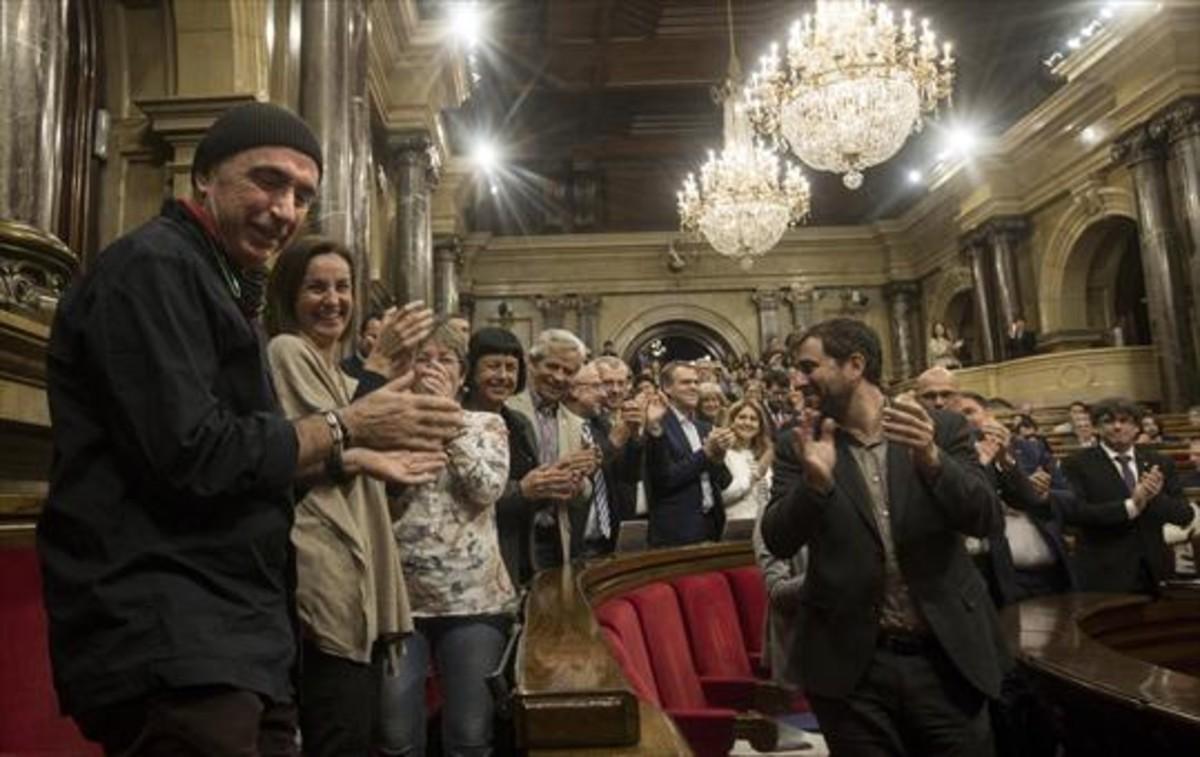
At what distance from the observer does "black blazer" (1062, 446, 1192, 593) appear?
5.10 meters

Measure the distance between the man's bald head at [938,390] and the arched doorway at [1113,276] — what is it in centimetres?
1359

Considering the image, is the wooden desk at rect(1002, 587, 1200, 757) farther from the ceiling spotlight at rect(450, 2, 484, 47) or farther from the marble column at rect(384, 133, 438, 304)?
the ceiling spotlight at rect(450, 2, 484, 47)

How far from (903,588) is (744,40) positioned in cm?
1575

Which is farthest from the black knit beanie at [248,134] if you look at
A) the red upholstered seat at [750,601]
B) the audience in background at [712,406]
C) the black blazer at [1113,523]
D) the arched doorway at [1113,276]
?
the arched doorway at [1113,276]

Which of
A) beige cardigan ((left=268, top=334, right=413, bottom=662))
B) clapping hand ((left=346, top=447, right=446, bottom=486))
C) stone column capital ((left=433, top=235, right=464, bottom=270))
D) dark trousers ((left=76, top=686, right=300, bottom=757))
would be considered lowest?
dark trousers ((left=76, top=686, right=300, bottom=757))

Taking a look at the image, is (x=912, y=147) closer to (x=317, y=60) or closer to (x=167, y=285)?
(x=317, y=60)

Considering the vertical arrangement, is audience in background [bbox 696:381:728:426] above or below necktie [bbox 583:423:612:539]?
above

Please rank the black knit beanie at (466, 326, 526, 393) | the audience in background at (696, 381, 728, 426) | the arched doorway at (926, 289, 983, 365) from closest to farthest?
the black knit beanie at (466, 326, 526, 393), the audience in background at (696, 381, 728, 426), the arched doorway at (926, 289, 983, 365)

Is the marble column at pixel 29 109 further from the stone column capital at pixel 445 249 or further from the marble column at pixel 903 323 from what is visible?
the marble column at pixel 903 323

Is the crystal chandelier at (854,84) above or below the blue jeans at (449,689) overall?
above

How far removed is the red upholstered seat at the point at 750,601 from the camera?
4.54 metres

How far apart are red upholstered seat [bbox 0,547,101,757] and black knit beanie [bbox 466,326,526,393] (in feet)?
4.90

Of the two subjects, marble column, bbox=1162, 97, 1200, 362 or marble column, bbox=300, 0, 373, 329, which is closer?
marble column, bbox=300, 0, 373, 329

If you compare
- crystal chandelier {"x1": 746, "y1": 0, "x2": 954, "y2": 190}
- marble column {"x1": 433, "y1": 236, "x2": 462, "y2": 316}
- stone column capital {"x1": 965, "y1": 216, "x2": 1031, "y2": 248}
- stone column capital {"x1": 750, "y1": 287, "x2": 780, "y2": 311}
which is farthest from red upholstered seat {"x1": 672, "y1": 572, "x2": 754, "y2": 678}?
stone column capital {"x1": 750, "y1": 287, "x2": 780, "y2": 311}
